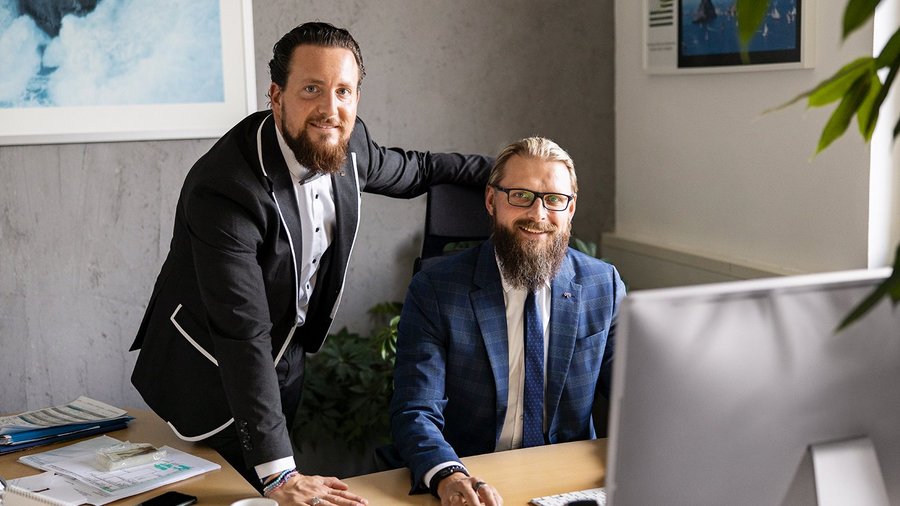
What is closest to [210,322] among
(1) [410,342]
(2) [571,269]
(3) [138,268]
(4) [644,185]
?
(1) [410,342]

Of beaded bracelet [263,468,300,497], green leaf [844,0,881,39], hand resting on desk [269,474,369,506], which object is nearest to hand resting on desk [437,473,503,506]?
hand resting on desk [269,474,369,506]

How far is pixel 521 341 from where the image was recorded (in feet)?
7.37

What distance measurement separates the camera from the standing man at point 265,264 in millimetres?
1944

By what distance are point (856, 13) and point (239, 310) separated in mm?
1498

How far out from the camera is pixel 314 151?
2.07m

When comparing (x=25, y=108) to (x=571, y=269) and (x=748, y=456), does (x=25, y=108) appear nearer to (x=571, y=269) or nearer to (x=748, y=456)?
(x=571, y=269)

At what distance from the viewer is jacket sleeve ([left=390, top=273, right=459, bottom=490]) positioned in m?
1.97

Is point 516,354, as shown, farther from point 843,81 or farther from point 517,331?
point 843,81

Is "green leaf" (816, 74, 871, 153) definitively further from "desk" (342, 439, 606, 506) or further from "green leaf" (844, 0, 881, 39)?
"desk" (342, 439, 606, 506)

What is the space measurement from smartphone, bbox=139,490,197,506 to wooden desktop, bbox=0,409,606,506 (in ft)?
0.08

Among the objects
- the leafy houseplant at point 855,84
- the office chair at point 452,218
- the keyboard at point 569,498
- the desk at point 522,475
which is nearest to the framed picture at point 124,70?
the office chair at point 452,218

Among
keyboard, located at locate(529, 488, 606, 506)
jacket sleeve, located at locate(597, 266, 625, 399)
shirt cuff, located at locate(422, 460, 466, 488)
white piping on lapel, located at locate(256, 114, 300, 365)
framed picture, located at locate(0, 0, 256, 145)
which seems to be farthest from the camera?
framed picture, located at locate(0, 0, 256, 145)

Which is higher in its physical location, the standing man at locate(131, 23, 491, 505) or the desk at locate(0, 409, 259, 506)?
the standing man at locate(131, 23, 491, 505)

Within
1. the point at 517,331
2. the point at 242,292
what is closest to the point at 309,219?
the point at 242,292
